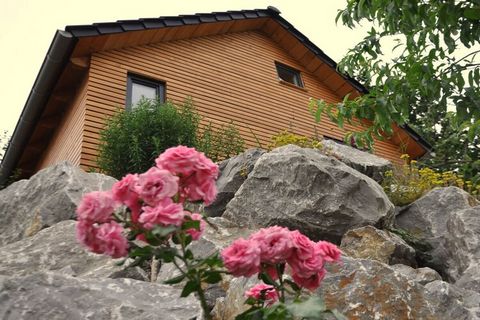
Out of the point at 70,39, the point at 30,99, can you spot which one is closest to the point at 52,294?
the point at 70,39

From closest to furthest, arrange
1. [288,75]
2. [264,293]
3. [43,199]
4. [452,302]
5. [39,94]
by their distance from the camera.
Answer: [264,293] < [452,302] < [43,199] < [39,94] < [288,75]

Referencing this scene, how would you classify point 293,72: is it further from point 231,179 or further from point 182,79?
point 231,179

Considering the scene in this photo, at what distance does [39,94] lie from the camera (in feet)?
34.8

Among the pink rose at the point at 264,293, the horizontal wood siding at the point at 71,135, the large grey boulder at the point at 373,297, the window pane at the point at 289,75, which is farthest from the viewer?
the window pane at the point at 289,75

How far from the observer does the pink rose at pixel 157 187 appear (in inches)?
65.2

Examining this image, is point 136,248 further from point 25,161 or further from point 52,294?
point 25,161

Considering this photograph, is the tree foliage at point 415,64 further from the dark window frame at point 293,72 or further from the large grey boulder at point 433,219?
the dark window frame at point 293,72

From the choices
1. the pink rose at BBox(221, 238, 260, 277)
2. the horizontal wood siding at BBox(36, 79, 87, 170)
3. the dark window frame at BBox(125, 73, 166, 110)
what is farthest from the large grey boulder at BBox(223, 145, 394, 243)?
the dark window frame at BBox(125, 73, 166, 110)

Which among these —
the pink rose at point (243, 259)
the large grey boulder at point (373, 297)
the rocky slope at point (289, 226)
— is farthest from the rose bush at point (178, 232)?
the large grey boulder at point (373, 297)

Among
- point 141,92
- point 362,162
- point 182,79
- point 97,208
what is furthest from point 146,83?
point 97,208

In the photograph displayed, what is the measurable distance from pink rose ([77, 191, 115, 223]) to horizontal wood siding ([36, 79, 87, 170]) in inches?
317

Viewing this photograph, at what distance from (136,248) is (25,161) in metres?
13.5

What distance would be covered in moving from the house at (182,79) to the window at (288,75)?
0.03 metres

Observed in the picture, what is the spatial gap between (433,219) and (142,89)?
7527 millimetres
